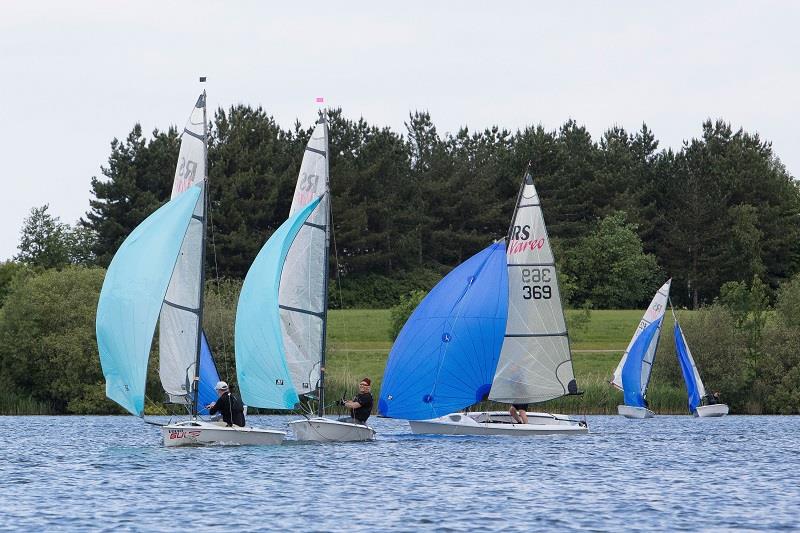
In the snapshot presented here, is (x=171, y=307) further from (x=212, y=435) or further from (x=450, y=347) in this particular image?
(x=450, y=347)

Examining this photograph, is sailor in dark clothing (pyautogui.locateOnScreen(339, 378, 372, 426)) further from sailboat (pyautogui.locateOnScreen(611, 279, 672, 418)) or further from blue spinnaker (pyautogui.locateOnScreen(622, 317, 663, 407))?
blue spinnaker (pyautogui.locateOnScreen(622, 317, 663, 407))

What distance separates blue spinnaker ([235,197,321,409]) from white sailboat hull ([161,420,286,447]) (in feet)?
4.22

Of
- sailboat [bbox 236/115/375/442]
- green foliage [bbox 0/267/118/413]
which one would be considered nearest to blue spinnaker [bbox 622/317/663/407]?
green foliage [bbox 0/267/118/413]

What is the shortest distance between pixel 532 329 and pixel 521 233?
2974mm

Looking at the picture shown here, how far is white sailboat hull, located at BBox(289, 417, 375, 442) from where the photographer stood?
39.9 meters

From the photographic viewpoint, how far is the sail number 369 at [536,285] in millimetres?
44969

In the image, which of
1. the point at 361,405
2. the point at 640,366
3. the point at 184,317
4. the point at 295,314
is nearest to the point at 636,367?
the point at 640,366

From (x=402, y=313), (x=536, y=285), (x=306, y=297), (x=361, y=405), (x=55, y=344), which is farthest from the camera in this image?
(x=402, y=313)

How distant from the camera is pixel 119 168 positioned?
10731cm

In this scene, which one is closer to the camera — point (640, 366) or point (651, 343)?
point (640, 366)

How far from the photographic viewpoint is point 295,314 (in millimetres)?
39969

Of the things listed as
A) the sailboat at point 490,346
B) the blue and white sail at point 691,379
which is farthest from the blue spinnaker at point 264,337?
the blue and white sail at point 691,379

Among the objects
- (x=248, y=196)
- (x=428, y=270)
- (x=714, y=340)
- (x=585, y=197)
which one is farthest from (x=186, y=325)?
(x=585, y=197)

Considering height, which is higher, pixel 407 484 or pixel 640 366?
pixel 640 366
